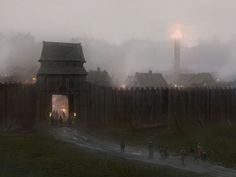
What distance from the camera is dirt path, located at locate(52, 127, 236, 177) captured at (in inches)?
967

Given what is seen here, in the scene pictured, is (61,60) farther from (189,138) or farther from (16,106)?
(189,138)

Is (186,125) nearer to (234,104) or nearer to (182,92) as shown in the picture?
(182,92)

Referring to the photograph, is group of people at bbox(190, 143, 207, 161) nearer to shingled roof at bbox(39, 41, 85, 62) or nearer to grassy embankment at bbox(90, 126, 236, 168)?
grassy embankment at bbox(90, 126, 236, 168)

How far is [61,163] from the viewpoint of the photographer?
915 inches

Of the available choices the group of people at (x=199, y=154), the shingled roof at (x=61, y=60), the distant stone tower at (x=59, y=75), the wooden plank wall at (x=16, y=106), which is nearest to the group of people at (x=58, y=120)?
the distant stone tower at (x=59, y=75)

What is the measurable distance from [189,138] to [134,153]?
7649 mm

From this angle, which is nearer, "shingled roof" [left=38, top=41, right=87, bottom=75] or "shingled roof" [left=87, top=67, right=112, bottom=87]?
"shingled roof" [left=38, top=41, right=87, bottom=75]

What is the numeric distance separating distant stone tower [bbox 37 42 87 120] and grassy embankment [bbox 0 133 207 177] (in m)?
8.65

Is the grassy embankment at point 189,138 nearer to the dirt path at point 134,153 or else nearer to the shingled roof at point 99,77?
the dirt path at point 134,153

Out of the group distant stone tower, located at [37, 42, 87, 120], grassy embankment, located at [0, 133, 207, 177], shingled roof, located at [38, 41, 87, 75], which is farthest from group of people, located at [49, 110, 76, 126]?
grassy embankment, located at [0, 133, 207, 177]

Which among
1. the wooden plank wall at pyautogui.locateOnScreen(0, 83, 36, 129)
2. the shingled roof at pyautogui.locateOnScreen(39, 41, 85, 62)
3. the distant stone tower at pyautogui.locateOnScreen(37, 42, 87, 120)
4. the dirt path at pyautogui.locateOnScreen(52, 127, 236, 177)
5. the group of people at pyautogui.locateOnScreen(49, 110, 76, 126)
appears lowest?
the dirt path at pyautogui.locateOnScreen(52, 127, 236, 177)

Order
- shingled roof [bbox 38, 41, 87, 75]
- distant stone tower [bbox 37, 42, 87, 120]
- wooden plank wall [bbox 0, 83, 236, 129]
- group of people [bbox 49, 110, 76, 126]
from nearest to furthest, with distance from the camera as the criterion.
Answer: wooden plank wall [bbox 0, 83, 236, 129]
group of people [bbox 49, 110, 76, 126]
distant stone tower [bbox 37, 42, 87, 120]
shingled roof [bbox 38, 41, 87, 75]

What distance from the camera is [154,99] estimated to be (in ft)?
132

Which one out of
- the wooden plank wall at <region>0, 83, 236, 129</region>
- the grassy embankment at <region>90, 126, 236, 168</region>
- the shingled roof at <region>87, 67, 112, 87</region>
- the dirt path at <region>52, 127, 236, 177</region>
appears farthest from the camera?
the shingled roof at <region>87, 67, 112, 87</region>
